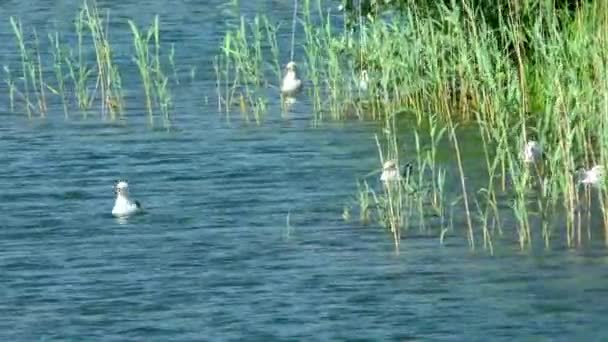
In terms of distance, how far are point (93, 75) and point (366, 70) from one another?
4.89 meters

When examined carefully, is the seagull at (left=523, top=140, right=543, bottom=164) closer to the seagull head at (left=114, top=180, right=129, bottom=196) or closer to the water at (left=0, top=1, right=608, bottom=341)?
the water at (left=0, top=1, right=608, bottom=341)

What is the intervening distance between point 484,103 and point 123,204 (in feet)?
10.3

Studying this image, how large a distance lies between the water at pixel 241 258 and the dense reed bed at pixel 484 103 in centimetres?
Result: 29

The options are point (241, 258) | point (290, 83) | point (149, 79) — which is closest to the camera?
point (241, 258)

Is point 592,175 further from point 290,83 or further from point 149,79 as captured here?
point 149,79

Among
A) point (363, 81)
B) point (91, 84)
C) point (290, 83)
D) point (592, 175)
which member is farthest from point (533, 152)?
point (91, 84)

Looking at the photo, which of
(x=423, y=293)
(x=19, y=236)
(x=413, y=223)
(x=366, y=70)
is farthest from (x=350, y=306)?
(x=366, y=70)

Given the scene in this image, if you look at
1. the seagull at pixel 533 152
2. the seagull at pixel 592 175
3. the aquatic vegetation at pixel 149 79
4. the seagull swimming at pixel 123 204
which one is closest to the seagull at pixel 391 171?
the seagull at pixel 533 152

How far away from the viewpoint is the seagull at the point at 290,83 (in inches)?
842

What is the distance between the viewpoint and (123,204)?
16016 millimetres

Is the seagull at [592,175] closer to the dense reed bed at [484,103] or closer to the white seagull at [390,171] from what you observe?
the dense reed bed at [484,103]

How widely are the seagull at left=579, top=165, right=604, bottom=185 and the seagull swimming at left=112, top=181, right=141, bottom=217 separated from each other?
125 inches

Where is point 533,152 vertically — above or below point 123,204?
above

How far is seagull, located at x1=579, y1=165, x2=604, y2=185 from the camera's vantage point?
1477 centimetres
